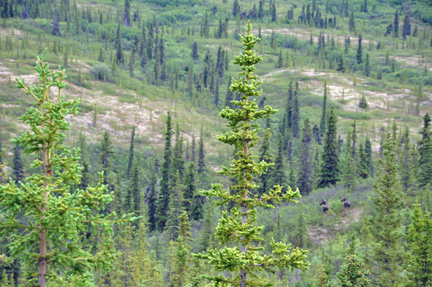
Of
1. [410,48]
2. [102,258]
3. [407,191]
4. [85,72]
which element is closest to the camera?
[102,258]

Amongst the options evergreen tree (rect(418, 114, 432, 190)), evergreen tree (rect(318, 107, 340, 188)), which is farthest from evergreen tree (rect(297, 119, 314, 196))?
evergreen tree (rect(418, 114, 432, 190))

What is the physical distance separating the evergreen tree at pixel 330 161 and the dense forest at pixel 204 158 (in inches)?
8.5

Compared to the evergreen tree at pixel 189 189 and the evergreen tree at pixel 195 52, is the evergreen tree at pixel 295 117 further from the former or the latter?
the evergreen tree at pixel 195 52

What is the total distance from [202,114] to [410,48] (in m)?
105

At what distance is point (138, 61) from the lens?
161 metres

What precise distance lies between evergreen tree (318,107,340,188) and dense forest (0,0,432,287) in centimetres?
22

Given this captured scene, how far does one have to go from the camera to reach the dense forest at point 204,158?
37.7ft

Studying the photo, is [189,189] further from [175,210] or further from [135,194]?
[175,210]

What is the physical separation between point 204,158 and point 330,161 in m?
35.9

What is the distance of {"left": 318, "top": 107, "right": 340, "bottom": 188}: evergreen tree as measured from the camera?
76.6m

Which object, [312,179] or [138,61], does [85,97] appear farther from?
[312,179]

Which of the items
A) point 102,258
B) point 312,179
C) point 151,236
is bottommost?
point 151,236

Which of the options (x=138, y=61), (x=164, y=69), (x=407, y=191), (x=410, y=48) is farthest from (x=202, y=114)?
(x=410, y=48)

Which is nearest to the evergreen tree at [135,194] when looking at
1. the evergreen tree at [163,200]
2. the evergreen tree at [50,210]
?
the evergreen tree at [163,200]
